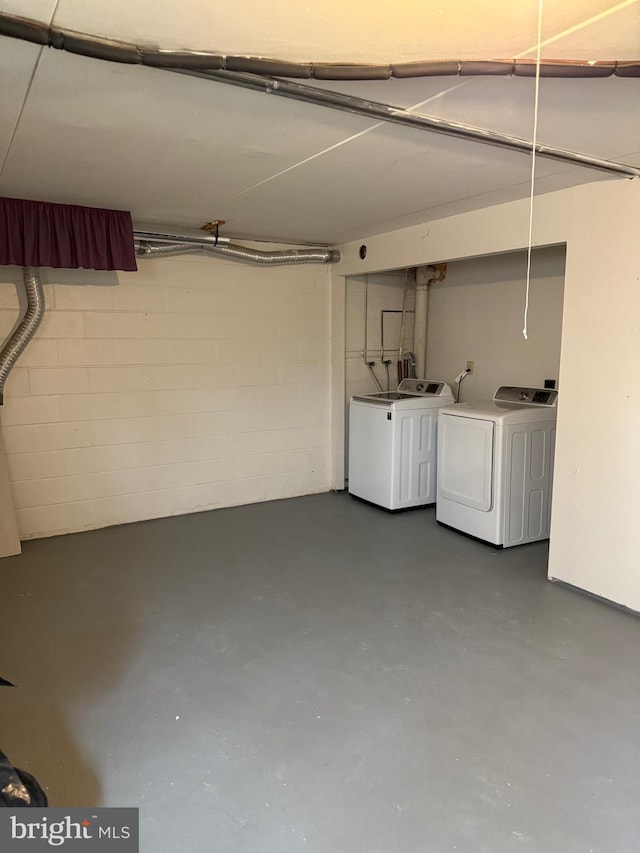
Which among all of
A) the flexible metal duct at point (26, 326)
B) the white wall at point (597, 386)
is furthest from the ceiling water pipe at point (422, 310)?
the flexible metal duct at point (26, 326)

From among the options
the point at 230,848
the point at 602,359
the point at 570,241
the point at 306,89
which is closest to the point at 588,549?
the point at 602,359

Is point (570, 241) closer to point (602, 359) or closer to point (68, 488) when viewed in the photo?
point (602, 359)

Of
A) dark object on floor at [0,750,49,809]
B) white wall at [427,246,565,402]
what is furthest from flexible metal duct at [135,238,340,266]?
dark object on floor at [0,750,49,809]

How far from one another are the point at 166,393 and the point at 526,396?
2.92 metres

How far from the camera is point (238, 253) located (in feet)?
15.3

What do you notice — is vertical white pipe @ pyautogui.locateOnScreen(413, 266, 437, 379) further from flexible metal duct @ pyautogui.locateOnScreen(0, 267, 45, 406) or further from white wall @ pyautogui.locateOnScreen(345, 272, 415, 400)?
flexible metal duct @ pyautogui.locateOnScreen(0, 267, 45, 406)

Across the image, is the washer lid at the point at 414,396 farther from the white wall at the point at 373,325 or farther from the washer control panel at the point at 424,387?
the white wall at the point at 373,325

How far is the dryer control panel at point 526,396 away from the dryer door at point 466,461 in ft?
1.62

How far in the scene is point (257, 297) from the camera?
4.98 m

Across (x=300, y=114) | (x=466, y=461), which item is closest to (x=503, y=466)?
(x=466, y=461)

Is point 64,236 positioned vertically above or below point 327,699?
above

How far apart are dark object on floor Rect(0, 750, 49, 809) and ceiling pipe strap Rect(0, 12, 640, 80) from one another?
207 cm

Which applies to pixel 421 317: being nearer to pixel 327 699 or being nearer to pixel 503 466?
pixel 503 466

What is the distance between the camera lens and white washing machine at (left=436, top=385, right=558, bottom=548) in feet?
12.8
